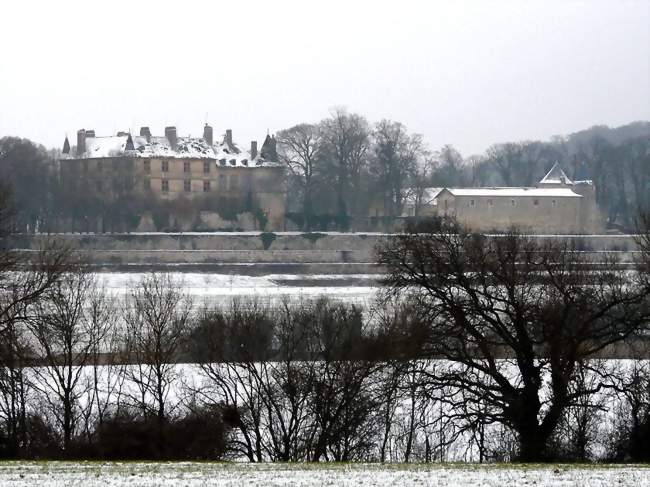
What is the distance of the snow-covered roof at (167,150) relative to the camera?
5144 centimetres

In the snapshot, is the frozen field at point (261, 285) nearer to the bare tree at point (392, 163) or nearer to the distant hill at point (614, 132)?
the bare tree at point (392, 163)

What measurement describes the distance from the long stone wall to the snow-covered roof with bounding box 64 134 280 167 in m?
6.02

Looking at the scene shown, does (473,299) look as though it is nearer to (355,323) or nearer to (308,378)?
(308,378)

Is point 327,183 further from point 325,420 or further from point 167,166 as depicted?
point 325,420

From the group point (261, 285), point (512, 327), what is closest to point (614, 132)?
point (261, 285)

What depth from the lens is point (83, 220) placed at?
48.0 metres

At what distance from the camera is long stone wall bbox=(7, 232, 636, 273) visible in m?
44.6

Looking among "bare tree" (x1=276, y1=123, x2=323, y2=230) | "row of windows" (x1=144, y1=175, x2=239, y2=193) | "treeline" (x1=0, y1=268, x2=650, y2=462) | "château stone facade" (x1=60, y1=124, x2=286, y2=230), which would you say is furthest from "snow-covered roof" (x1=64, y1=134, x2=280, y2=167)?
"treeline" (x1=0, y1=268, x2=650, y2=462)

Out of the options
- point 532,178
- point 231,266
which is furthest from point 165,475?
point 532,178

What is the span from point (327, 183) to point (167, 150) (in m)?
7.08

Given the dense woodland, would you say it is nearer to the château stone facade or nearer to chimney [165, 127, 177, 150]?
the château stone facade

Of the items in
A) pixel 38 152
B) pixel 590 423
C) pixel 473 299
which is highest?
pixel 38 152

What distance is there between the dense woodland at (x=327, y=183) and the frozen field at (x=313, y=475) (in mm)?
34679

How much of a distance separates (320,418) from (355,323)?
3.68 m
